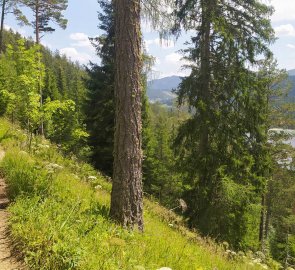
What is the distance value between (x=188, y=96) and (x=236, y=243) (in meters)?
5.94

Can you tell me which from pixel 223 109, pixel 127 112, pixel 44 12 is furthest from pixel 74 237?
pixel 44 12

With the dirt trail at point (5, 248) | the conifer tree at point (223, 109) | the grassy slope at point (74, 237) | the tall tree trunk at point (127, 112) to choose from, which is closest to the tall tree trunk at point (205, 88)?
the conifer tree at point (223, 109)

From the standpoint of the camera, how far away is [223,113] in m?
12.6

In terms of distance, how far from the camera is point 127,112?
558cm

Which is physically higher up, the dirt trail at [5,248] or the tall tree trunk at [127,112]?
the tall tree trunk at [127,112]


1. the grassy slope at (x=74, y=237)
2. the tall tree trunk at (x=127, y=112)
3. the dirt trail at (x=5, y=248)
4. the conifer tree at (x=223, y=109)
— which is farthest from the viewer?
the conifer tree at (x=223, y=109)

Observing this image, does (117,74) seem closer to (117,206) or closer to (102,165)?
(117,206)

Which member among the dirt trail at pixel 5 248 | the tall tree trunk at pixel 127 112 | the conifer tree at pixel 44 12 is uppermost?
the conifer tree at pixel 44 12

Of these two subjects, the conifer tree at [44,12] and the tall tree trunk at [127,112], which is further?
the conifer tree at [44,12]

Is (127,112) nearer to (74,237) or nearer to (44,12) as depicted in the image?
(74,237)

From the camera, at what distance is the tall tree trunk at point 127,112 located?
554 centimetres

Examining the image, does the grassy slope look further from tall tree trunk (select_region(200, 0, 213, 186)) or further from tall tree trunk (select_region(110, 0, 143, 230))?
tall tree trunk (select_region(200, 0, 213, 186))

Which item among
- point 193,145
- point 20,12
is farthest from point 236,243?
point 20,12

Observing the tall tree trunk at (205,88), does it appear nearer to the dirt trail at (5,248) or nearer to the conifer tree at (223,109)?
the conifer tree at (223,109)
